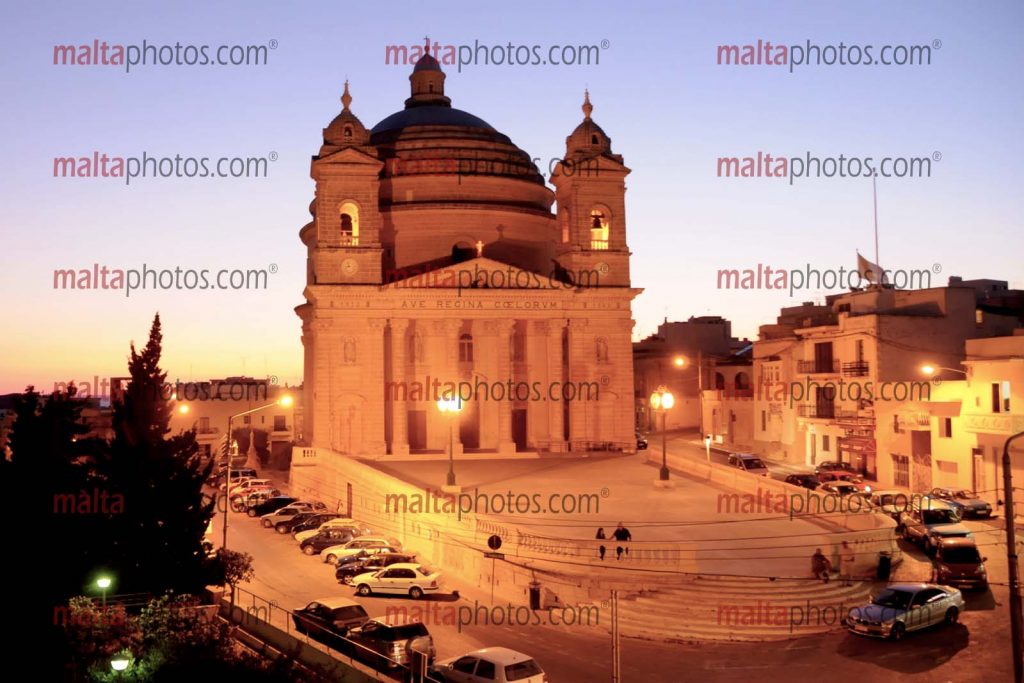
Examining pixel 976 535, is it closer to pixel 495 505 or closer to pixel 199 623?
pixel 495 505

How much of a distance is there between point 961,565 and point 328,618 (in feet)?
60.0

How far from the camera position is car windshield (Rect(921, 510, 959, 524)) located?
118ft

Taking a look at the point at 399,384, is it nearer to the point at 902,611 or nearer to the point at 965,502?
the point at 965,502

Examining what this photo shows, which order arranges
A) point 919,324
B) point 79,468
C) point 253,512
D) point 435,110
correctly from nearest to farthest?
point 79,468 < point 253,512 < point 919,324 < point 435,110

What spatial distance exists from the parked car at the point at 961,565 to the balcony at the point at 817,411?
25.2m

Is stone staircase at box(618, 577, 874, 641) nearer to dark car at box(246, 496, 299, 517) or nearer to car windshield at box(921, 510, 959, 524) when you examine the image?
car windshield at box(921, 510, 959, 524)

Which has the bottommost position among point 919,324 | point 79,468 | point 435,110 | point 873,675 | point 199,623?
point 873,675

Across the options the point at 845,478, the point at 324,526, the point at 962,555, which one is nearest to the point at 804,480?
the point at 845,478

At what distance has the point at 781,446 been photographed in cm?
6150

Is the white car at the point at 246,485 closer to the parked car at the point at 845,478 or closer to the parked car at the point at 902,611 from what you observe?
the parked car at the point at 845,478

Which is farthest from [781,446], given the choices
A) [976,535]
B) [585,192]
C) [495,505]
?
[495,505]

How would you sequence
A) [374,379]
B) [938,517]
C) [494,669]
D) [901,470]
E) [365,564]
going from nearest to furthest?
[494,669], [365,564], [938,517], [901,470], [374,379]

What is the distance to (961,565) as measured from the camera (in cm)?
2925

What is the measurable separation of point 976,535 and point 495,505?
17359 mm
